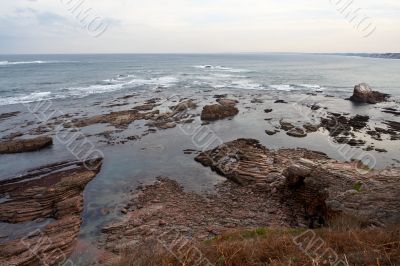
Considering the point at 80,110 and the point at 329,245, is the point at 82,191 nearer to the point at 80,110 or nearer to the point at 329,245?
the point at 329,245

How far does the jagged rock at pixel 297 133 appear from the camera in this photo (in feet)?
86.0

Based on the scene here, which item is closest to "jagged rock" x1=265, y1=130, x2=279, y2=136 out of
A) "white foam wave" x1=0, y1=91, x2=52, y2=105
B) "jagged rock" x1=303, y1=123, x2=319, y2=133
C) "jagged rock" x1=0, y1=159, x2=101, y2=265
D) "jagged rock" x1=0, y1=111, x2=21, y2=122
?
"jagged rock" x1=303, y1=123, x2=319, y2=133

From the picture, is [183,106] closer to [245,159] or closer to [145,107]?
[145,107]

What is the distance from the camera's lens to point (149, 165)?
20.6 m

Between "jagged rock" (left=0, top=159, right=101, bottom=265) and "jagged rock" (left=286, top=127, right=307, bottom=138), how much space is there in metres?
15.7

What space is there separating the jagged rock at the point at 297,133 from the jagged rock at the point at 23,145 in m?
19.5

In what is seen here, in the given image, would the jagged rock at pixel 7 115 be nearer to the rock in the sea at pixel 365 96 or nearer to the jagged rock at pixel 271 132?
the jagged rock at pixel 271 132

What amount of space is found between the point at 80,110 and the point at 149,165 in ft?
64.7

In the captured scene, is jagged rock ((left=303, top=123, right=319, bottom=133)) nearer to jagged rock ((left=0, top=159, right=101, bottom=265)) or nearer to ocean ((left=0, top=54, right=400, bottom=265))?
ocean ((left=0, top=54, right=400, bottom=265))

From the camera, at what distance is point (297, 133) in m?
26.6

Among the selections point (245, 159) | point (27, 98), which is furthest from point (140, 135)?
point (27, 98)

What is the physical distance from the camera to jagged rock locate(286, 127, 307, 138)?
86.0 ft

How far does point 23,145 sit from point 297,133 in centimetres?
2154

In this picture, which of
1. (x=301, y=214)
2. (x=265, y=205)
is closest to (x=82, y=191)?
(x=265, y=205)
